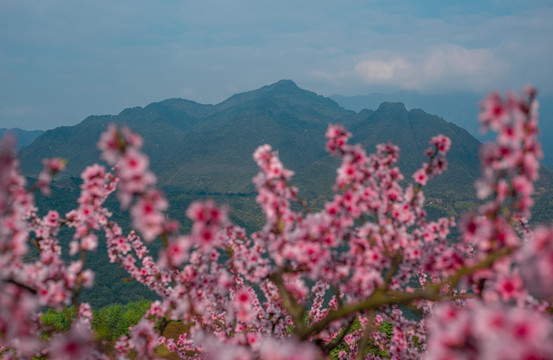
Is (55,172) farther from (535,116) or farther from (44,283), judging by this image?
(535,116)

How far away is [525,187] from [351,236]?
9.64ft

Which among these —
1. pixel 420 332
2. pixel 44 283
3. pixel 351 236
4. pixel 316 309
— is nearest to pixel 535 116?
Answer: pixel 351 236

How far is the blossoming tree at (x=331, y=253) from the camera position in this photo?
2879mm

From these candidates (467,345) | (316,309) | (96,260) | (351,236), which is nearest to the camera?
(467,345)

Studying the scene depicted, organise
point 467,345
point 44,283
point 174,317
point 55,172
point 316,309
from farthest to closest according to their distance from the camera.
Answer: point 316,309 < point 174,317 < point 55,172 < point 44,283 < point 467,345

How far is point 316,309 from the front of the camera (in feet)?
44.4

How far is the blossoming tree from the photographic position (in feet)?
9.45

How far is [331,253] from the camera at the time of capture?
5512mm

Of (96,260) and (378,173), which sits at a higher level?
(378,173)

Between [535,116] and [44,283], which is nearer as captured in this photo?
[535,116]

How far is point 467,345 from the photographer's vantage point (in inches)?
114

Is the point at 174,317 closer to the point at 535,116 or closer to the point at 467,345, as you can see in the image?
the point at 467,345

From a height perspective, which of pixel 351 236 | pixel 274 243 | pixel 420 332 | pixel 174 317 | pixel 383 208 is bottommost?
pixel 174 317

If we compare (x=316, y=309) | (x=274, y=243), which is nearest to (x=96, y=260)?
(x=316, y=309)
